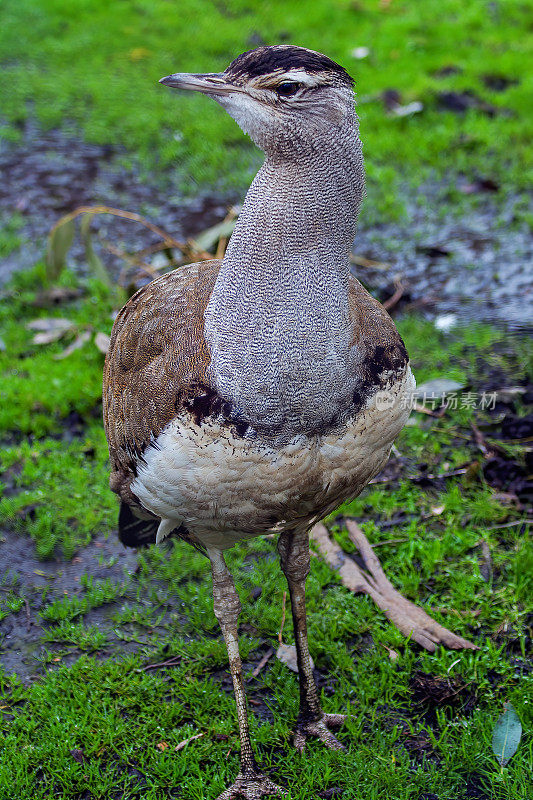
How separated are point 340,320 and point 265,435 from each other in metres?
0.42

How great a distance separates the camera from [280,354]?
257cm

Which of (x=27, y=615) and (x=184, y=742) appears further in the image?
(x=27, y=615)

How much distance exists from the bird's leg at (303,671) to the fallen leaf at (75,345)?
2.56 m

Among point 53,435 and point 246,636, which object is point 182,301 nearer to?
point 246,636

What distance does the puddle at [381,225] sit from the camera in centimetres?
580

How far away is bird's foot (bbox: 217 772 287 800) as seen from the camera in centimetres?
310

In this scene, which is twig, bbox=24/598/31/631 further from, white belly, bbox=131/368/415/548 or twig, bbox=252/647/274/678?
white belly, bbox=131/368/415/548

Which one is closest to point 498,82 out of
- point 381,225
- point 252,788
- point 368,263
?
point 381,225

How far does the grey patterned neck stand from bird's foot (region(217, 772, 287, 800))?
4.54ft

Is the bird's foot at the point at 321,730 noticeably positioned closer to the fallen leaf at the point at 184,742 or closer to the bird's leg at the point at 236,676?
the bird's leg at the point at 236,676

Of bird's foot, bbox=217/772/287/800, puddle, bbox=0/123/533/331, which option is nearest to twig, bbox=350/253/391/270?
puddle, bbox=0/123/533/331

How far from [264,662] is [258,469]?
4.54ft

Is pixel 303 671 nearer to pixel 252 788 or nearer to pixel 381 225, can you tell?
pixel 252 788

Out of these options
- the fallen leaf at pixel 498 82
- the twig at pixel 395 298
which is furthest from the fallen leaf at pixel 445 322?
the fallen leaf at pixel 498 82
